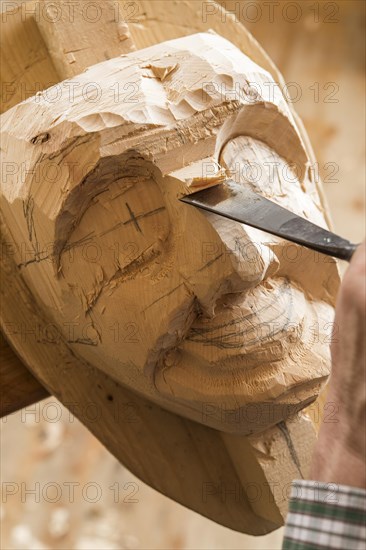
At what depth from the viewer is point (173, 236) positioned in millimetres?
991

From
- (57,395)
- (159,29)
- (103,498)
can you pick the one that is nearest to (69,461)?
(103,498)

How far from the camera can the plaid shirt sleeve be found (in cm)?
66

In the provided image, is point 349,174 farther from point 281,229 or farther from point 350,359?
point 350,359

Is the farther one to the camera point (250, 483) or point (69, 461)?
point (69, 461)

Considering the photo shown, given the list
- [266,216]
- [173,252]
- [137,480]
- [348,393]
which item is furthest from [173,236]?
[137,480]

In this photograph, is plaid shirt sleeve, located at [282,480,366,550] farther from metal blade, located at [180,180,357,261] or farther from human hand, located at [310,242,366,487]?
metal blade, located at [180,180,357,261]

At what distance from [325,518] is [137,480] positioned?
1.17 m

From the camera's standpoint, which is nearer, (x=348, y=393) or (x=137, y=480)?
(x=348, y=393)

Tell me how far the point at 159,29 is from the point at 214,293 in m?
0.49

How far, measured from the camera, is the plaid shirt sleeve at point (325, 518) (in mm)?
657

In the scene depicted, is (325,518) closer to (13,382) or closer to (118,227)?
(118,227)

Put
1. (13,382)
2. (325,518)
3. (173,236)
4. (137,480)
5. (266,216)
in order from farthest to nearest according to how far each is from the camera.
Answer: (137,480), (13,382), (173,236), (266,216), (325,518)

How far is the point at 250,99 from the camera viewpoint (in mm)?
1015

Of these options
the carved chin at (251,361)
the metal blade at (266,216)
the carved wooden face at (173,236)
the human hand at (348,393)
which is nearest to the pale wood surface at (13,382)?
the carved wooden face at (173,236)
